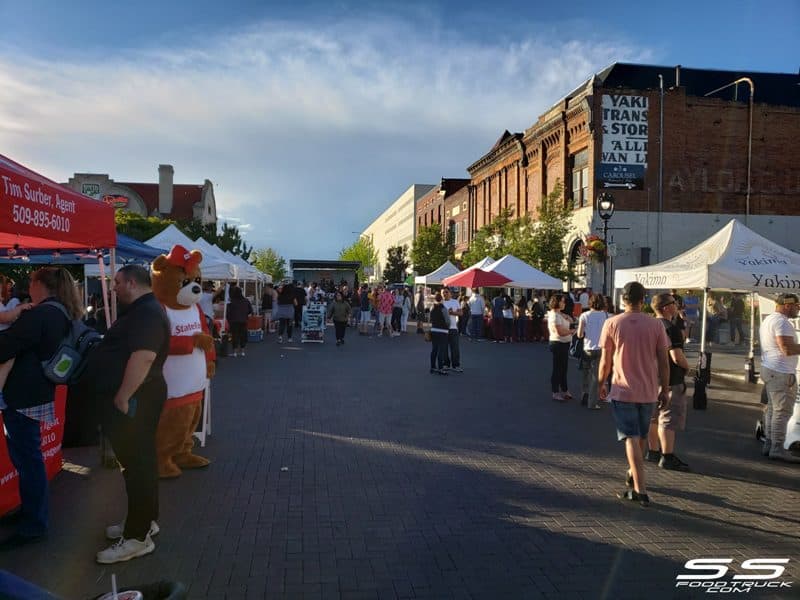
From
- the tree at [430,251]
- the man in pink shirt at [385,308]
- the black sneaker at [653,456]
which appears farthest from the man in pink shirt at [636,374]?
the tree at [430,251]

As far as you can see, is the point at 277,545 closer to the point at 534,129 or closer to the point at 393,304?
the point at 393,304

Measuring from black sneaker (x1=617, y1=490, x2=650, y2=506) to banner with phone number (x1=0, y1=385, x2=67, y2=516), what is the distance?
186 inches

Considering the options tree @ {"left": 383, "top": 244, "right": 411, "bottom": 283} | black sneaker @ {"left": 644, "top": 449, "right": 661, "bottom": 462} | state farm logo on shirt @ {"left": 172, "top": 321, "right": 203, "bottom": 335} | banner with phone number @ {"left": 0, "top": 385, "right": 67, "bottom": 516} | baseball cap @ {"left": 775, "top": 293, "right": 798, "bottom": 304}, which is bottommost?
black sneaker @ {"left": 644, "top": 449, "right": 661, "bottom": 462}

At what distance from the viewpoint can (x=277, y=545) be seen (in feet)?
14.9

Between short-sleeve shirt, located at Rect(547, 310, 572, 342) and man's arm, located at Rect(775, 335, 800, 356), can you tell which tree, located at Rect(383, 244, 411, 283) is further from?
man's arm, located at Rect(775, 335, 800, 356)

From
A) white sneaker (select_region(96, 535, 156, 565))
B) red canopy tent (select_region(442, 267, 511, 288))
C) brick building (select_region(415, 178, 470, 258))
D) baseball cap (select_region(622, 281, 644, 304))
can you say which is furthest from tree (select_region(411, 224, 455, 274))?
white sneaker (select_region(96, 535, 156, 565))

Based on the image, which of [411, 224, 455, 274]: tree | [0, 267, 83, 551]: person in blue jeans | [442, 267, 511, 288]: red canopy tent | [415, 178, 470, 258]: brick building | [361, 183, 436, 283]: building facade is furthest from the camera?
[361, 183, 436, 283]: building facade

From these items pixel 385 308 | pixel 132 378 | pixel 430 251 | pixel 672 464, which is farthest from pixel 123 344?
pixel 430 251

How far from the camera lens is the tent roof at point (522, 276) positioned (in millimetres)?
22094

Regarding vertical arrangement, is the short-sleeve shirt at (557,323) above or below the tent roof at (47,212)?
below

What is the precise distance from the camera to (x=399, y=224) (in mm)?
97188

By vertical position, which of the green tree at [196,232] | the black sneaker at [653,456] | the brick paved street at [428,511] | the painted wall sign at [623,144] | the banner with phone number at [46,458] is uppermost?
the painted wall sign at [623,144]

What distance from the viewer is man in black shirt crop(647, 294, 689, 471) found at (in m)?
6.60

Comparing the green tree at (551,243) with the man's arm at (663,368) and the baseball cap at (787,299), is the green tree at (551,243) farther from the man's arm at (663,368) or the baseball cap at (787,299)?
the man's arm at (663,368)
